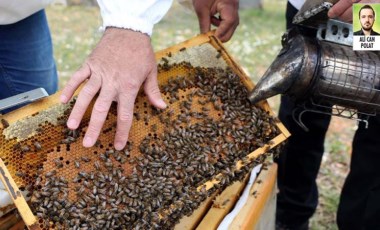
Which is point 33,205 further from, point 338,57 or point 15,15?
point 338,57

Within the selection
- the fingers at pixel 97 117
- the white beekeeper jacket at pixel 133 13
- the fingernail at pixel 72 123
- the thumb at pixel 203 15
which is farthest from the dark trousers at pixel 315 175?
the fingernail at pixel 72 123

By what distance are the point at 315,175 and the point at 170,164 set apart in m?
1.65

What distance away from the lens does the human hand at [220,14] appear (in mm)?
2628

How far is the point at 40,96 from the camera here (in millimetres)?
1946

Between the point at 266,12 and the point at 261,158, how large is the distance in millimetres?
8125

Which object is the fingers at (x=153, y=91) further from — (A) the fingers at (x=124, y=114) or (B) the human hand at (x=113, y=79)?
(A) the fingers at (x=124, y=114)

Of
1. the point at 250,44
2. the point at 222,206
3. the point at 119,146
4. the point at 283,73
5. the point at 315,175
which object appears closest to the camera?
the point at 119,146

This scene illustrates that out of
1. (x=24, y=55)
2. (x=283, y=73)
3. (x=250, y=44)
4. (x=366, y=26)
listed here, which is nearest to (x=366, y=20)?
(x=366, y=26)

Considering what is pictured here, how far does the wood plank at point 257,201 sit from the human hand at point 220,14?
2.61 feet

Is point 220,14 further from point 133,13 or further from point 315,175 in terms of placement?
point 315,175

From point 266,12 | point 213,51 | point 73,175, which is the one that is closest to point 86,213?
point 73,175

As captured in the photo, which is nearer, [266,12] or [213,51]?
[213,51]

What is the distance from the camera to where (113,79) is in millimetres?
1849

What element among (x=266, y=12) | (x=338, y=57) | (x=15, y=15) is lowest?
(x=266, y=12)
